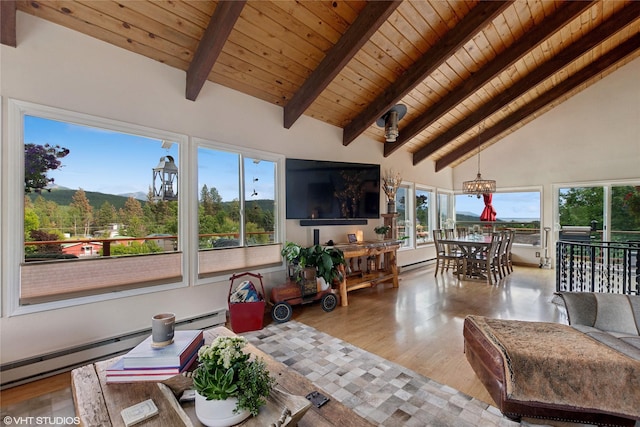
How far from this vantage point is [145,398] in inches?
48.1

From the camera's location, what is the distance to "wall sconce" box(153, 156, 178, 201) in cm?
295

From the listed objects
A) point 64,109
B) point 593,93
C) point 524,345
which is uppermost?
point 593,93

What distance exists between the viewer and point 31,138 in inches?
90.5

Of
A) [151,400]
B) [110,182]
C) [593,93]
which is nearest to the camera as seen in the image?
[151,400]

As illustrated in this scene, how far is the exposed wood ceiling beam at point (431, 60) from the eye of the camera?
2992 millimetres

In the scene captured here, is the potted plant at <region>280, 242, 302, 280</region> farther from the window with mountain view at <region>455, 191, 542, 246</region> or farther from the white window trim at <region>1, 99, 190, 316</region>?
the window with mountain view at <region>455, 191, 542, 246</region>

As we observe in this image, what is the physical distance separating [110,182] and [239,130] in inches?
59.3

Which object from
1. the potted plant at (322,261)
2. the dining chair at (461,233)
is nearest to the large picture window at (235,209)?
the potted plant at (322,261)

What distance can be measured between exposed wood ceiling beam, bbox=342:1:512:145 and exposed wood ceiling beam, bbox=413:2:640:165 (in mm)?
2349

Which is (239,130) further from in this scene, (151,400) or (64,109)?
(151,400)

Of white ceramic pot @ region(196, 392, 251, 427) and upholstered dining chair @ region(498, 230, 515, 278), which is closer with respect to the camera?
white ceramic pot @ region(196, 392, 251, 427)

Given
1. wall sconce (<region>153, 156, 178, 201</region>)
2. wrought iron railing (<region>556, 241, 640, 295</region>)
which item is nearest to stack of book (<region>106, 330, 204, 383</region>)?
wall sconce (<region>153, 156, 178, 201</region>)

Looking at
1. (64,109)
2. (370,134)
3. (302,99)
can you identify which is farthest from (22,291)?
(370,134)
